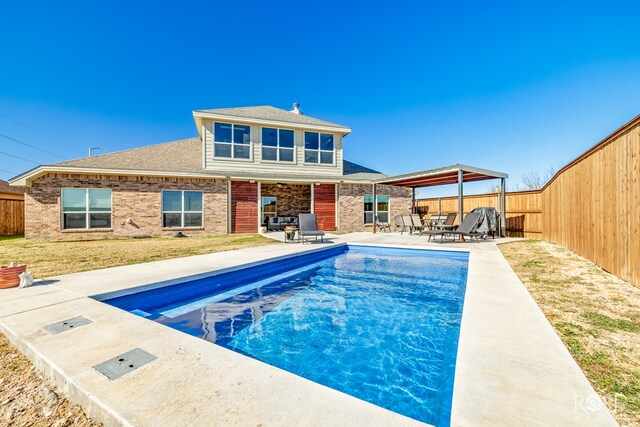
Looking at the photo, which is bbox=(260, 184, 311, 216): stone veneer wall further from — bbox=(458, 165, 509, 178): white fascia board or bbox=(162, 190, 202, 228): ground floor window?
bbox=(458, 165, 509, 178): white fascia board

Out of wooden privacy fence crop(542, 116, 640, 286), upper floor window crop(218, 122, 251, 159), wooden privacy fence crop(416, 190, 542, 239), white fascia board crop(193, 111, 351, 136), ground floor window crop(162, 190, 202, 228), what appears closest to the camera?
wooden privacy fence crop(542, 116, 640, 286)

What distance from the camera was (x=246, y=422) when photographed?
1490mm

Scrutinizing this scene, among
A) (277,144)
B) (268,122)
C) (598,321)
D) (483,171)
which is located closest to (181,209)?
(277,144)

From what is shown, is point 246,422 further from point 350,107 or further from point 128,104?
point 128,104

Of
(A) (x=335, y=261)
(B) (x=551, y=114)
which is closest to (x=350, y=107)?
(B) (x=551, y=114)

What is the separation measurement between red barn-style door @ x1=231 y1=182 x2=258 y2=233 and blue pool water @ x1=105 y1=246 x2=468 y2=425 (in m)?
7.94

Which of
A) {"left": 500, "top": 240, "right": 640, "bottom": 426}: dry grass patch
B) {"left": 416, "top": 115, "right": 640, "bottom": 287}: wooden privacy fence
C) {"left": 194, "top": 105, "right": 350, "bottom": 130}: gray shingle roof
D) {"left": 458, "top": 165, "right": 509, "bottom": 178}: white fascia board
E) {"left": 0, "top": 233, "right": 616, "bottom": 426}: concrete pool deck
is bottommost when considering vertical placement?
{"left": 500, "top": 240, "right": 640, "bottom": 426}: dry grass patch

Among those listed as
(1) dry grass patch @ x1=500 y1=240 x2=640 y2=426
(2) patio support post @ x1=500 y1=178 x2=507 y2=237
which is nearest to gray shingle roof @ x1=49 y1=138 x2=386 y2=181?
(2) patio support post @ x1=500 y1=178 x2=507 y2=237

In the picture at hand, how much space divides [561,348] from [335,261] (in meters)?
6.32

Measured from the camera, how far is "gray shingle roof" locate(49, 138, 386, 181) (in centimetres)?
1245

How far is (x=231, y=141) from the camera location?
14.6 metres

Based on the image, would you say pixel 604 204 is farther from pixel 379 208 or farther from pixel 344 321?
pixel 379 208

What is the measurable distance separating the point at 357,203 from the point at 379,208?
1545 mm

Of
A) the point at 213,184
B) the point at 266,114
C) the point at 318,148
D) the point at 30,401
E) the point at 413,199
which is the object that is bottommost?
the point at 30,401
